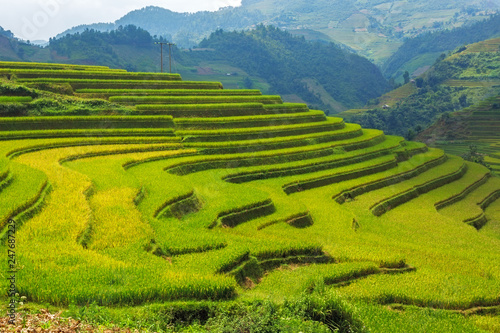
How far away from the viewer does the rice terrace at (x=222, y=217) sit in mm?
6902

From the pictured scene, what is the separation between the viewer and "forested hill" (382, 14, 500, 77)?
157500 mm

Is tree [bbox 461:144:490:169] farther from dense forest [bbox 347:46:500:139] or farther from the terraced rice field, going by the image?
dense forest [bbox 347:46:500:139]

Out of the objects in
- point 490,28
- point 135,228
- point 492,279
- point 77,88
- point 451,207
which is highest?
point 490,28

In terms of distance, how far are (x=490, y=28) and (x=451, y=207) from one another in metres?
165

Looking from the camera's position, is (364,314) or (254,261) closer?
(364,314)

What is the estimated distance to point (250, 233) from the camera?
42.8 ft

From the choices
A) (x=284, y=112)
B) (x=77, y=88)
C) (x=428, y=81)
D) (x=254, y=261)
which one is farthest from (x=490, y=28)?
(x=254, y=261)

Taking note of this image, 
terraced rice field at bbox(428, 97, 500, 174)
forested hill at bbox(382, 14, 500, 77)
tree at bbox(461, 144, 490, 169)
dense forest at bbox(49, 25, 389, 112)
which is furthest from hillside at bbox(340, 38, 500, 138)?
forested hill at bbox(382, 14, 500, 77)

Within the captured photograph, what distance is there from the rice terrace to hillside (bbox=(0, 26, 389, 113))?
73234 mm

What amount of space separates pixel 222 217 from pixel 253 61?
406 feet

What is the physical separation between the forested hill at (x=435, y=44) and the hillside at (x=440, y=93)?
59.6 metres

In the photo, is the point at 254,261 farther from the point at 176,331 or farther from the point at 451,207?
the point at 451,207

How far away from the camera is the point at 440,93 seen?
82.9 meters

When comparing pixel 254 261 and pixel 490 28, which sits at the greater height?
pixel 490 28
